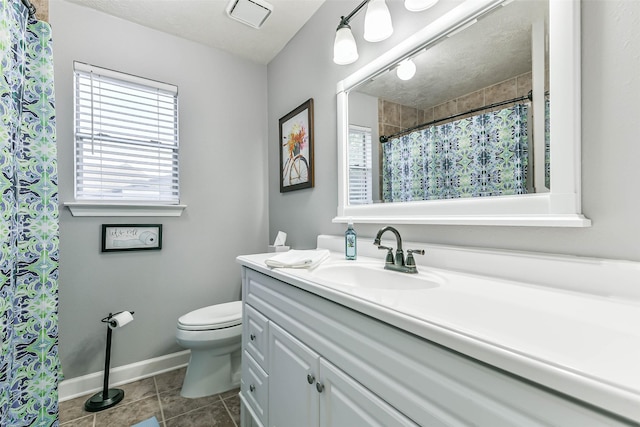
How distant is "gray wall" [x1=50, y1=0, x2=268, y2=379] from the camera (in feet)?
5.84

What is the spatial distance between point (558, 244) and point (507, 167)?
0.95ft

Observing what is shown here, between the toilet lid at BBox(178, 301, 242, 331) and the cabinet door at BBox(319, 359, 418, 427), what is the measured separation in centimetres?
104

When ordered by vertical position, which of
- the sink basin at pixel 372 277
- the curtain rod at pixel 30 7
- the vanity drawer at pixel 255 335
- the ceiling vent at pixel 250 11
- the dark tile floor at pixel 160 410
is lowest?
the dark tile floor at pixel 160 410

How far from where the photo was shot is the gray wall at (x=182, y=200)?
5.84ft

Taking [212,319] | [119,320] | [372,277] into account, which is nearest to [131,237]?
[119,320]

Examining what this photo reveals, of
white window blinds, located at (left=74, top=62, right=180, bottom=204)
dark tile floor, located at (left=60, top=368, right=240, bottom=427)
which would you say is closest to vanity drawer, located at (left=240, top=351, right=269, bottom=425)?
dark tile floor, located at (left=60, top=368, right=240, bottom=427)

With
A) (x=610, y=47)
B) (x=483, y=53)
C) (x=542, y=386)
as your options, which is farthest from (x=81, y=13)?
(x=542, y=386)

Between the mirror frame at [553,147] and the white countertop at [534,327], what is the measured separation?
211 mm

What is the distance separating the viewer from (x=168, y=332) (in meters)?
2.08

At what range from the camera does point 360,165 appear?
4.99 feet

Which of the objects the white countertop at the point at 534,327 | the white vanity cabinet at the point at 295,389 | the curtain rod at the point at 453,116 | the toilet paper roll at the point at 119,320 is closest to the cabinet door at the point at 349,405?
the white vanity cabinet at the point at 295,389

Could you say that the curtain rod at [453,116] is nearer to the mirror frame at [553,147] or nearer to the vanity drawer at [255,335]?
the mirror frame at [553,147]

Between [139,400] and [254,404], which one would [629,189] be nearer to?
[254,404]

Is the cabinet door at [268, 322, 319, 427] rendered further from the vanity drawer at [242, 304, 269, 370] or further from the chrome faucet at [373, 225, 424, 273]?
the chrome faucet at [373, 225, 424, 273]
